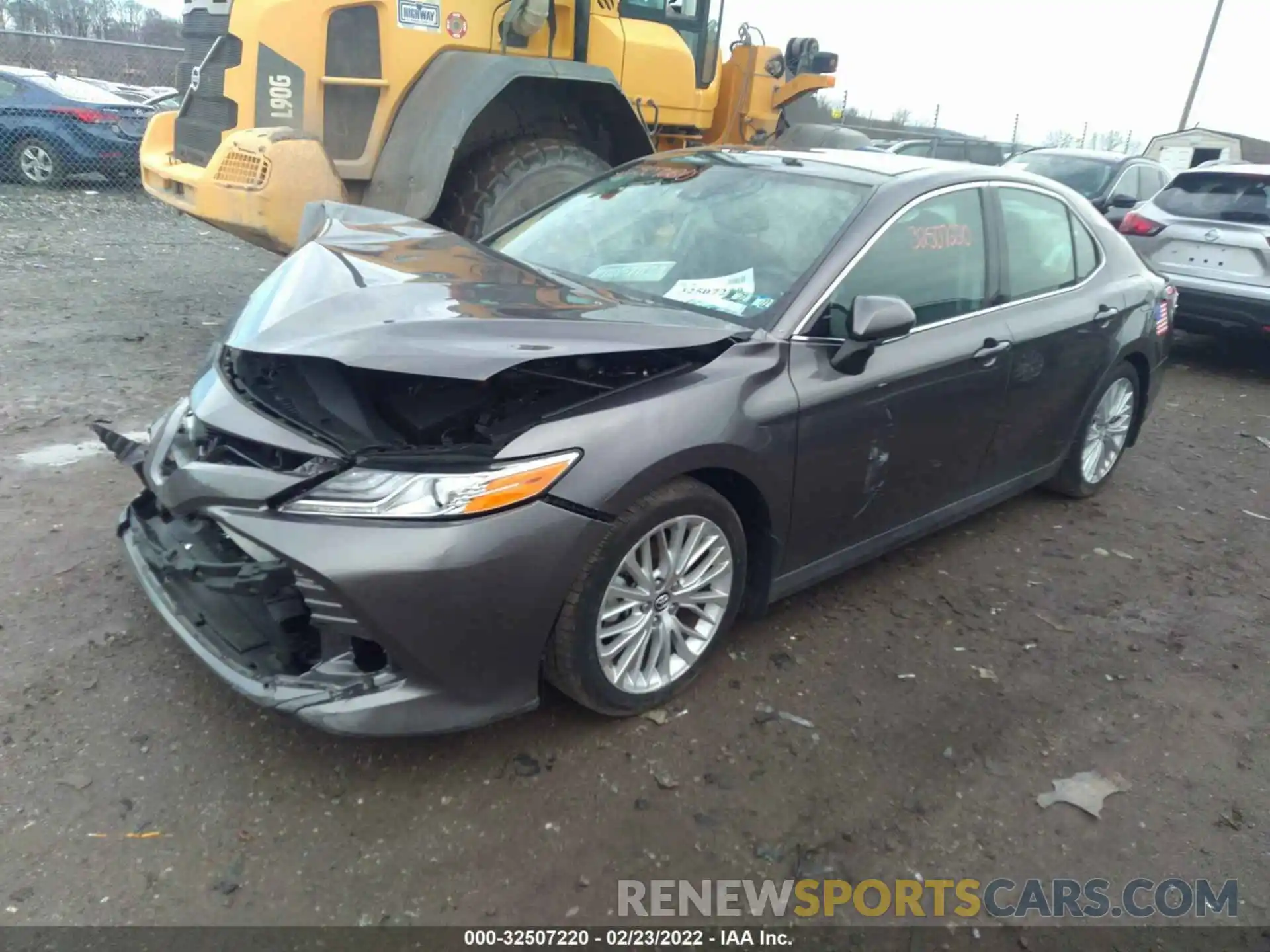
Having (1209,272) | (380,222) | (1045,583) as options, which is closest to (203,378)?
(380,222)

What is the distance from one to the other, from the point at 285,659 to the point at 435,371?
0.86 m

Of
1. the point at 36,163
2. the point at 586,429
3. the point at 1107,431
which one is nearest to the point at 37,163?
the point at 36,163

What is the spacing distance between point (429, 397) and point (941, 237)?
2.06m

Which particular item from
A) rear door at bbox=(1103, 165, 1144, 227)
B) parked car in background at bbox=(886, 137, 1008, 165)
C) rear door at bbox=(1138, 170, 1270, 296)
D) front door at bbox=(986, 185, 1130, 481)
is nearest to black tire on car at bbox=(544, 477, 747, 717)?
front door at bbox=(986, 185, 1130, 481)

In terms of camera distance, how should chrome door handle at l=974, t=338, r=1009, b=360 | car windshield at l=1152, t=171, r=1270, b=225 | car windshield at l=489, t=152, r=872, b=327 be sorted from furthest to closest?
car windshield at l=1152, t=171, r=1270, b=225 < chrome door handle at l=974, t=338, r=1009, b=360 < car windshield at l=489, t=152, r=872, b=327

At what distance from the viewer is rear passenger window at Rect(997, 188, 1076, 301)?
3.90 meters

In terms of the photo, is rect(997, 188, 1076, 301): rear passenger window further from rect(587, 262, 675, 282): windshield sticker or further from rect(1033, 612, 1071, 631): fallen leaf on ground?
rect(587, 262, 675, 282): windshield sticker

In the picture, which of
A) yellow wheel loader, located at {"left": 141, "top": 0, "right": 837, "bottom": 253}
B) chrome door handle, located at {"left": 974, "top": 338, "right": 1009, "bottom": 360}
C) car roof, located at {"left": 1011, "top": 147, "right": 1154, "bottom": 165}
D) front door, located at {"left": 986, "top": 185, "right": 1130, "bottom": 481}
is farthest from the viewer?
car roof, located at {"left": 1011, "top": 147, "right": 1154, "bottom": 165}

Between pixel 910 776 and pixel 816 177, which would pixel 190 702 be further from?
pixel 816 177

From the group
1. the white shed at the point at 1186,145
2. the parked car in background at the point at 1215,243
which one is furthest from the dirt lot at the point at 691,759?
the white shed at the point at 1186,145

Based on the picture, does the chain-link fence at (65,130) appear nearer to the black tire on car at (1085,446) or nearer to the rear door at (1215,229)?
the rear door at (1215,229)

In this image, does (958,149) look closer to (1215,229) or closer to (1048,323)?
(1215,229)

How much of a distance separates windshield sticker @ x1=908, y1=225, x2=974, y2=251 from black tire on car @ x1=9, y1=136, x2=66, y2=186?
12.3m

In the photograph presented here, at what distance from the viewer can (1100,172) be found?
400 inches
